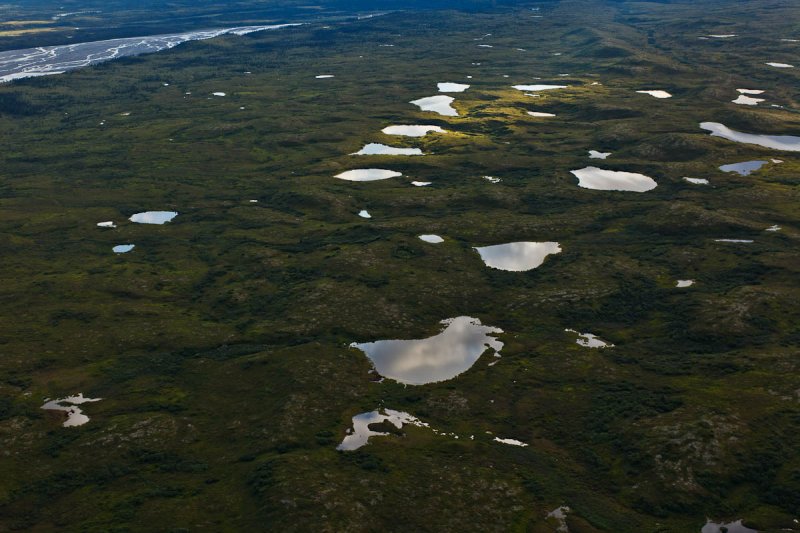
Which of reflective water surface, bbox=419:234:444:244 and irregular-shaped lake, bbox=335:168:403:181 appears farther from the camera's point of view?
irregular-shaped lake, bbox=335:168:403:181

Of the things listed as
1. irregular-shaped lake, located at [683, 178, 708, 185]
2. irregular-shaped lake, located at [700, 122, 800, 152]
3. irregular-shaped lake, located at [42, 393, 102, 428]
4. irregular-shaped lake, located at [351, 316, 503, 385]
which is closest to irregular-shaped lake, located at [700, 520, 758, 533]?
irregular-shaped lake, located at [351, 316, 503, 385]

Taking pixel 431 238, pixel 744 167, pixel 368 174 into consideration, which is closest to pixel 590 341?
pixel 431 238

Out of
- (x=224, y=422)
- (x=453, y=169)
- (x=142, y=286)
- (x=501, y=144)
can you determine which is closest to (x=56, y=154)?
(x=142, y=286)

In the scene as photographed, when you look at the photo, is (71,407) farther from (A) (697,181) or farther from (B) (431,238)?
(A) (697,181)

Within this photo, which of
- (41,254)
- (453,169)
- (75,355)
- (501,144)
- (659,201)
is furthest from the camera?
(501,144)

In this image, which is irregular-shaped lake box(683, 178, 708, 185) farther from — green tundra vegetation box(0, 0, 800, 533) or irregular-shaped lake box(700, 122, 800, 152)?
irregular-shaped lake box(700, 122, 800, 152)

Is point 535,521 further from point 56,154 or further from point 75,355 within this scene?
point 56,154

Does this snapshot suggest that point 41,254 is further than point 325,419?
Yes
